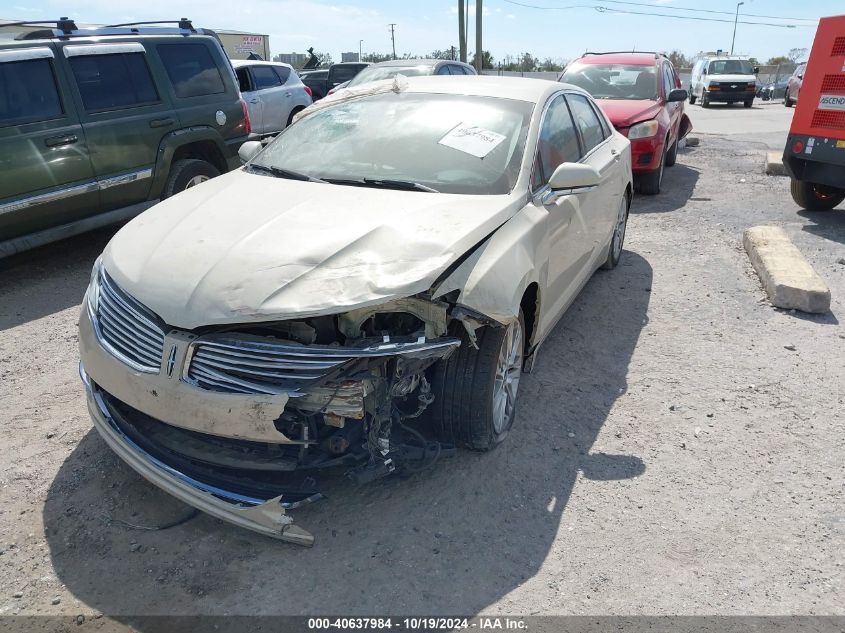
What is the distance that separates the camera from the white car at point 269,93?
40.5 ft

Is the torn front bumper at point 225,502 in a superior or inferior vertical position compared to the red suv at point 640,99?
inferior

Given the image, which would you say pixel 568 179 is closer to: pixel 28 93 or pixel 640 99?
pixel 28 93

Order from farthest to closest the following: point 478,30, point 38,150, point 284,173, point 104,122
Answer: point 478,30
point 104,122
point 38,150
point 284,173

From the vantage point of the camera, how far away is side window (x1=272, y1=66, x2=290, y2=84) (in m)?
13.2

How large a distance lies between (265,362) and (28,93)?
4.55 metres

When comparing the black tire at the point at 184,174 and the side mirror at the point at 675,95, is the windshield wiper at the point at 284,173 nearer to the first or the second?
the black tire at the point at 184,174

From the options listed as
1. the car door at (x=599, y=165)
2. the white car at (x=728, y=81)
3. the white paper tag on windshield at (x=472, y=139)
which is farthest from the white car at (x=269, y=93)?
the white car at (x=728, y=81)

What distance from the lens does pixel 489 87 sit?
14.1 ft

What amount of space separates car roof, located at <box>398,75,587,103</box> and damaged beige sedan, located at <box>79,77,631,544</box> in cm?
44

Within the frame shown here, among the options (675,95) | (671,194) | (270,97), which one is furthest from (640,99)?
(270,97)

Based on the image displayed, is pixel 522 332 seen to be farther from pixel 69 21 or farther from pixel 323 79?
pixel 323 79

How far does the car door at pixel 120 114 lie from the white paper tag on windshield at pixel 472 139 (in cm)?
389

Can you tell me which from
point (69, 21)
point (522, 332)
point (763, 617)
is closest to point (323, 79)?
point (69, 21)

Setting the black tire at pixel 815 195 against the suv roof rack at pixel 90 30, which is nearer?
the suv roof rack at pixel 90 30
